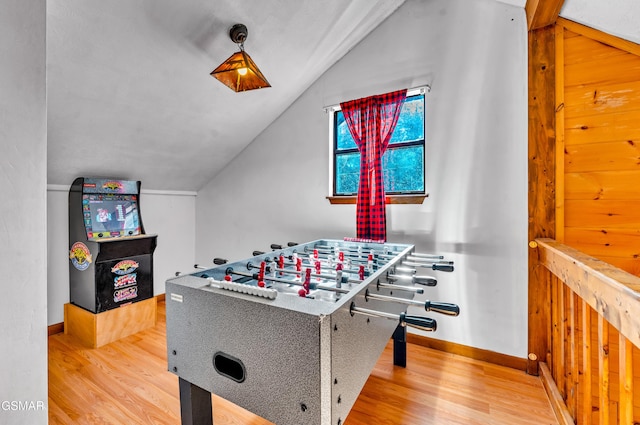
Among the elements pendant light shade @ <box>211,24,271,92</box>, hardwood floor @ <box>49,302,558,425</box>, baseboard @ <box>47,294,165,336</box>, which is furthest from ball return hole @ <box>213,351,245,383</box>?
baseboard @ <box>47,294,165,336</box>

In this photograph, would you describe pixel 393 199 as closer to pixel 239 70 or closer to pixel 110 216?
pixel 239 70

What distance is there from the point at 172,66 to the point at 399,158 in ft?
6.62

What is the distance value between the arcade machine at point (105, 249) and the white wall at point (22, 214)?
1.52 meters

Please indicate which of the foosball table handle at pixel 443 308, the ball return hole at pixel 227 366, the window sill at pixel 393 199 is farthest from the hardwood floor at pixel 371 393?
the window sill at pixel 393 199

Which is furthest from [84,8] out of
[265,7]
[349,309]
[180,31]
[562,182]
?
[562,182]

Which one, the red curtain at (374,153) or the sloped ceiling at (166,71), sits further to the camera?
the red curtain at (374,153)

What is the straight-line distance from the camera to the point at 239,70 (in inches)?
71.8

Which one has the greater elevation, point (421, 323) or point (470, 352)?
point (421, 323)

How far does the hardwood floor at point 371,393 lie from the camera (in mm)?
1579

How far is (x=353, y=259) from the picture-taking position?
180cm

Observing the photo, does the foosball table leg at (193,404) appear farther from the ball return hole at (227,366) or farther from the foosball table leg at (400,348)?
the foosball table leg at (400,348)

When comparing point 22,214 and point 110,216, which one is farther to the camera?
point 110,216

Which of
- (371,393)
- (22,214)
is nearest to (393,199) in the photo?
(371,393)

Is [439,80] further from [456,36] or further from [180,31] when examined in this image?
[180,31]
